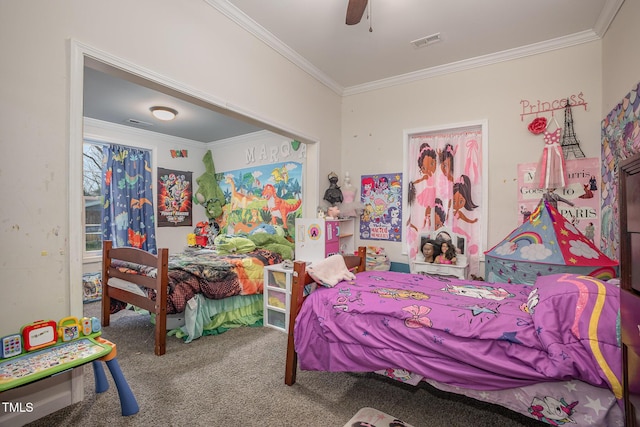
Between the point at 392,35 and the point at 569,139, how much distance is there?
1.92 metres

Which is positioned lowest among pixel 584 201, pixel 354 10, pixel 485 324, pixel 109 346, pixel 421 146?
pixel 109 346

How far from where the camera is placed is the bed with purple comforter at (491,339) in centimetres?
122

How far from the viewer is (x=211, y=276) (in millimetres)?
2963

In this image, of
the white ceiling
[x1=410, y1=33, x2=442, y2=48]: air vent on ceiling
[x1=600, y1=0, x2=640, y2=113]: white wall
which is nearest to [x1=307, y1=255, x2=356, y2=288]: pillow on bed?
the white ceiling

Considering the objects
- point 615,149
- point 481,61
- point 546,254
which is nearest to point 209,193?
point 481,61

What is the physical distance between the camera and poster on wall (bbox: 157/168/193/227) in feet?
17.0

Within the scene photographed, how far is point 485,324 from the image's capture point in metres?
1.46

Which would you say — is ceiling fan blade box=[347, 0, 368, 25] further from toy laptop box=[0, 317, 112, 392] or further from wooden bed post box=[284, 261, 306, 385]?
toy laptop box=[0, 317, 112, 392]

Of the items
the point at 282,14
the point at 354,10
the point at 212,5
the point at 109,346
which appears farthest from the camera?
the point at 282,14

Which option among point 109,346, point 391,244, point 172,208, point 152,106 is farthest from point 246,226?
point 109,346

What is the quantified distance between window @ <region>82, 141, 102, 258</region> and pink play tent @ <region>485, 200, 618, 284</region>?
524 centimetres

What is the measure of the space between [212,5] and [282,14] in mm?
562

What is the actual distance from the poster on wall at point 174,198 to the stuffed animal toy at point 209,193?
196mm

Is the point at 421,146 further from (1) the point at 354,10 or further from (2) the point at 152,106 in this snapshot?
(2) the point at 152,106
